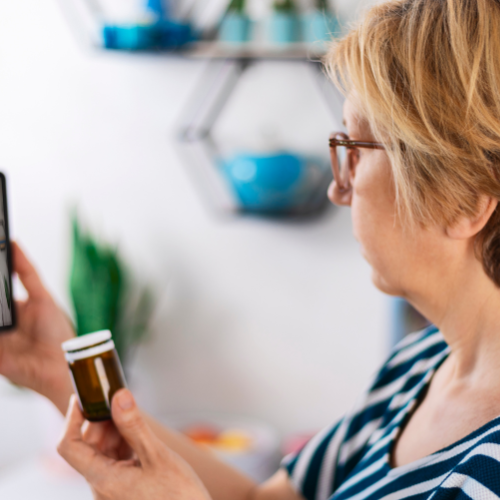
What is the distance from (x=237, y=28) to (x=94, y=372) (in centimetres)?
131

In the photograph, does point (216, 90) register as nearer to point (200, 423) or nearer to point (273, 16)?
point (273, 16)

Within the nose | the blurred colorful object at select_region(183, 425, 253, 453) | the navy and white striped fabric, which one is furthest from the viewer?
the blurred colorful object at select_region(183, 425, 253, 453)

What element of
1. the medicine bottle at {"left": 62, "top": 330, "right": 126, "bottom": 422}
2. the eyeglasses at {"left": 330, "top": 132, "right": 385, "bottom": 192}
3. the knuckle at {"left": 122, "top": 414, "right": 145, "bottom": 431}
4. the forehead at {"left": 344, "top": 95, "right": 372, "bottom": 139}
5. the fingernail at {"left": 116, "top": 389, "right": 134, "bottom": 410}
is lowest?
the knuckle at {"left": 122, "top": 414, "right": 145, "bottom": 431}

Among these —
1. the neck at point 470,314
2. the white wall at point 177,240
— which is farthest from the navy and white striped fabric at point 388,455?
the white wall at point 177,240

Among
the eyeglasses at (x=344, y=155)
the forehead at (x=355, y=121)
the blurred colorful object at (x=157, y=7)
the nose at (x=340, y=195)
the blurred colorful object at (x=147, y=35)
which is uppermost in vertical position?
the blurred colorful object at (x=157, y=7)

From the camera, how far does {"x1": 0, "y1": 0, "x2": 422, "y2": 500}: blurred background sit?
5.82 ft

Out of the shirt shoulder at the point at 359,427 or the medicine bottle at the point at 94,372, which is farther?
the shirt shoulder at the point at 359,427

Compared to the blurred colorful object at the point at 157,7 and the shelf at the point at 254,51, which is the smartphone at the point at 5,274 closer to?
the shelf at the point at 254,51

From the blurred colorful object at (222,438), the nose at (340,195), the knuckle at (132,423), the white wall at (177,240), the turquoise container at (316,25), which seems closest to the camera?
the knuckle at (132,423)

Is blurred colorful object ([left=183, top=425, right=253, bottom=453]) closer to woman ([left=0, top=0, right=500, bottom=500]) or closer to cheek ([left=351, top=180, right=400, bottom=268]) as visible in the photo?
woman ([left=0, top=0, right=500, bottom=500])

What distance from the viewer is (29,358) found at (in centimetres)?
82

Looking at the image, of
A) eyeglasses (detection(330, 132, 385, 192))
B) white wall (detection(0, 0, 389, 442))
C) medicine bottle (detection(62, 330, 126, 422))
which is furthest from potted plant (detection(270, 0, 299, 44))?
medicine bottle (detection(62, 330, 126, 422))

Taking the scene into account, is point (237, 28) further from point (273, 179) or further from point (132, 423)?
point (132, 423)

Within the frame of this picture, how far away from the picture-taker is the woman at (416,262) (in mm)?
619
